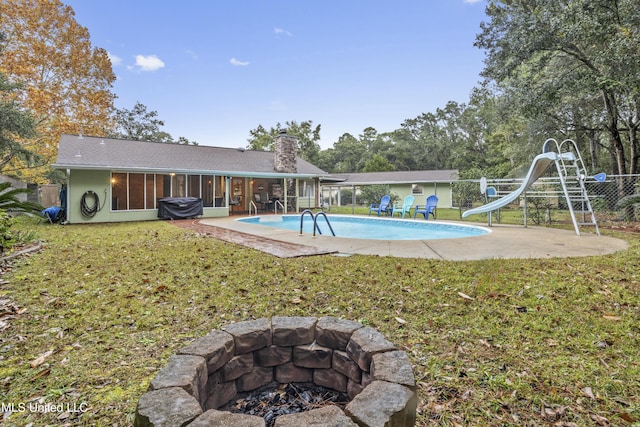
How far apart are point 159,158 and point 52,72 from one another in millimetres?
11949

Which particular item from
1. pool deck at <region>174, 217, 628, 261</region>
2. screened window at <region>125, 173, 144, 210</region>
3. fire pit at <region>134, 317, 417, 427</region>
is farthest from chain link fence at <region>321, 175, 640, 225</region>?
screened window at <region>125, 173, 144, 210</region>

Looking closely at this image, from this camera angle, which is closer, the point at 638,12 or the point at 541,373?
the point at 541,373

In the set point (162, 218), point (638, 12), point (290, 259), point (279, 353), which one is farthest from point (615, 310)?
point (162, 218)

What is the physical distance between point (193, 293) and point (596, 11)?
1208 cm

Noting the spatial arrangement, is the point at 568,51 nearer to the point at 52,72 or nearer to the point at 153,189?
the point at 153,189

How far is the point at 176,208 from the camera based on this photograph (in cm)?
1265

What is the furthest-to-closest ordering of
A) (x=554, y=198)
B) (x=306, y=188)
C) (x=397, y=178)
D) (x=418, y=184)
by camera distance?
(x=397, y=178)
(x=418, y=184)
(x=306, y=188)
(x=554, y=198)

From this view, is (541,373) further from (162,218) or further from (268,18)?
(268,18)

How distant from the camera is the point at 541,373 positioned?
1.95 m

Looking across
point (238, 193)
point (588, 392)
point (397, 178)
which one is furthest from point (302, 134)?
point (588, 392)

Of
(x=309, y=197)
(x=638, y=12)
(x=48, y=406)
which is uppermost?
(x=638, y=12)

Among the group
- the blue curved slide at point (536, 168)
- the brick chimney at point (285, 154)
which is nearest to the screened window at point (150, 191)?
the brick chimney at point (285, 154)

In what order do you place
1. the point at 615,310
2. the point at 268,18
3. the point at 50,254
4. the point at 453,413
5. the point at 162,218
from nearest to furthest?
the point at 453,413 → the point at 615,310 → the point at 50,254 → the point at 162,218 → the point at 268,18

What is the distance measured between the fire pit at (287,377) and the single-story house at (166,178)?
11.7 metres
